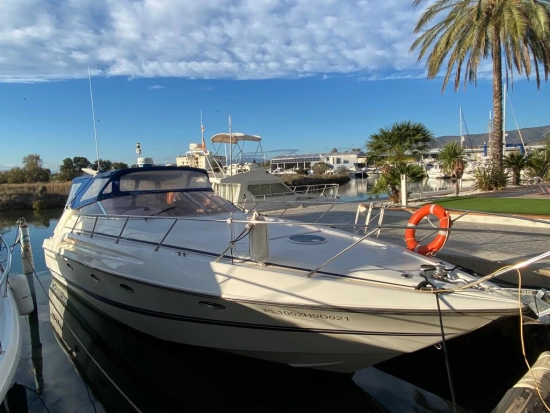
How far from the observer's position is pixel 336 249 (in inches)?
169

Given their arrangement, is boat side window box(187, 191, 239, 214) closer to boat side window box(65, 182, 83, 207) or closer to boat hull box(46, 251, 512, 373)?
boat hull box(46, 251, 512, 373)

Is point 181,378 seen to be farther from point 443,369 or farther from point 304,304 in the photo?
point 443,369

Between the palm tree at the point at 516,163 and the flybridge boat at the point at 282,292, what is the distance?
17.2 metres

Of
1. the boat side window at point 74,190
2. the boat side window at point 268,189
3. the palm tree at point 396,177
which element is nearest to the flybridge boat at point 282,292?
the boat side window at point 74,190

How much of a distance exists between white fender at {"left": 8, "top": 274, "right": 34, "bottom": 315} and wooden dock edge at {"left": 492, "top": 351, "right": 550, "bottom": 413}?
5.33 metres

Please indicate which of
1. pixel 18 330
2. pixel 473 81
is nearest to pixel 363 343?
pixel 18 330

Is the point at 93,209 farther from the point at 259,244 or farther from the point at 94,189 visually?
the point at 259,244

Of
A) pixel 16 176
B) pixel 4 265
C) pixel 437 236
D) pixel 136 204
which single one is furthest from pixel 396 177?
pixel 16 176

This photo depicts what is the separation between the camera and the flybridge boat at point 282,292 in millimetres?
3217

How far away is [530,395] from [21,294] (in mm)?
5594

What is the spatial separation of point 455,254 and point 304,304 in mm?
3769

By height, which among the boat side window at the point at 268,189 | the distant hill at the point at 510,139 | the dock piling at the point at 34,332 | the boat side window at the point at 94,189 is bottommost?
the dock piling at the point at 34,332

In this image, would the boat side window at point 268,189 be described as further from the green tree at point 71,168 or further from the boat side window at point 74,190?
the green tree at point 71,168

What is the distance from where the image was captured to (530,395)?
8.55ft
